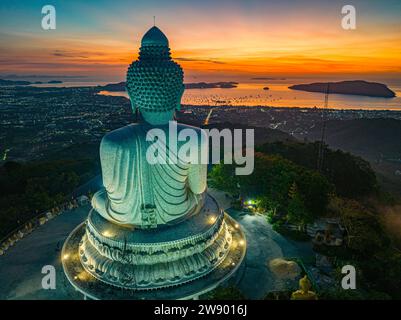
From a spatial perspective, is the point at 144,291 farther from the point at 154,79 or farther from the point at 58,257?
the point at 154,79

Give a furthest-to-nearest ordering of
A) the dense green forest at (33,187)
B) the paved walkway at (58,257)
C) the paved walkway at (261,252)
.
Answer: the dense green forest at (33,187)
the paved walkway at (261,252)
the paved walkway at (58,257)

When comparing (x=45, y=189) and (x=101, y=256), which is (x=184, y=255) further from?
(x=45, y=189)

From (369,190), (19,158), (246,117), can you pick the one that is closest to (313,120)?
(246,117)

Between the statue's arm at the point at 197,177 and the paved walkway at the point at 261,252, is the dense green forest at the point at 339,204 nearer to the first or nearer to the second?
the paved walkway at the point at 261,252

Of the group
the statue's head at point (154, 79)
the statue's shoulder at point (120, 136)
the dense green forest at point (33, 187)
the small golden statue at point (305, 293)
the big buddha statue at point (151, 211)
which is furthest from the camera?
the dense green forest at point (33, 187)

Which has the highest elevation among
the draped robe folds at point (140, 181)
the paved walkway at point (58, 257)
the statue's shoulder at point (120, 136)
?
the statue's shoulder at point (120, 136)

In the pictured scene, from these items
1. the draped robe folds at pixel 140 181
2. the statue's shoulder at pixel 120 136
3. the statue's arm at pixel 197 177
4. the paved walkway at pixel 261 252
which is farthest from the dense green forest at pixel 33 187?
the paved walkway at pixel 261 252
